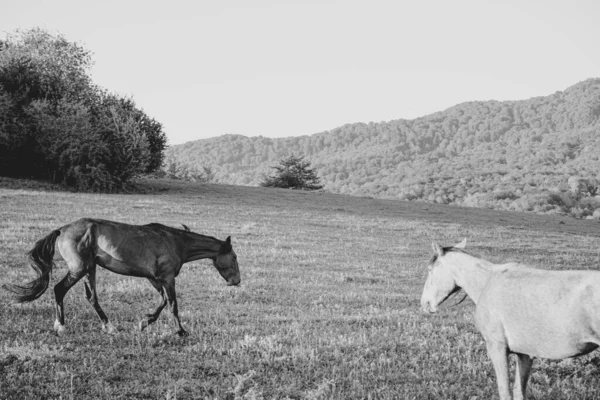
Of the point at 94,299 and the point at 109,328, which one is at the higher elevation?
the point at 94,299

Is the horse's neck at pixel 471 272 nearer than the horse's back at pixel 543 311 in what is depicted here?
No

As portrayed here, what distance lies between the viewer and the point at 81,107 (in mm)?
43656

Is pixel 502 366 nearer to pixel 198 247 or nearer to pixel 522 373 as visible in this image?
pixel 522 373

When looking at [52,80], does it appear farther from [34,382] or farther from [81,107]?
[34,382]

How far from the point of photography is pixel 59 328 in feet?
29.0

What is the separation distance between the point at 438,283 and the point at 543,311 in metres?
1.81

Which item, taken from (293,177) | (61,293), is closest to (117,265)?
(61,293)

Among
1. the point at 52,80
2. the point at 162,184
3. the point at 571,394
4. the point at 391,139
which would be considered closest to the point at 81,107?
the point at 52,80

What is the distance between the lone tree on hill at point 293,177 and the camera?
7750 cm

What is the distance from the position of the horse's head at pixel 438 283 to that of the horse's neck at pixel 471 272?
6.0 inches

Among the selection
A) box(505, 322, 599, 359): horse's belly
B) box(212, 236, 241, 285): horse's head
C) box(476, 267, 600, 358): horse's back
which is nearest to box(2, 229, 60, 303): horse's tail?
box(212, 236, 241, 285): horse's head

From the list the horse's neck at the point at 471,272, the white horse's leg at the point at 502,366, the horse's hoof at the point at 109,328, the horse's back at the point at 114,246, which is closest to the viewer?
the white horse's leg at the point at 502,366

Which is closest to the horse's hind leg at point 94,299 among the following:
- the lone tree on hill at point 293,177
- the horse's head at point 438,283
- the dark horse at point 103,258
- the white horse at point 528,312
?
the dark horse at point 103,258

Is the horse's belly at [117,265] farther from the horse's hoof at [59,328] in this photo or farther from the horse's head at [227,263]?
the horse's head at [227,263]
